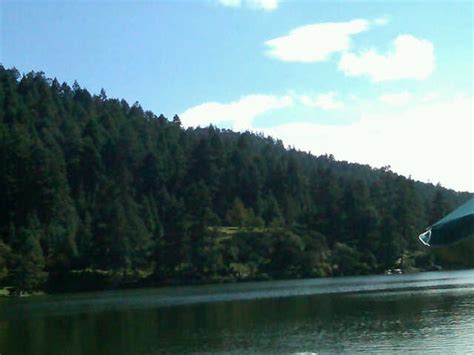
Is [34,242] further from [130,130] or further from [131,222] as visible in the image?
[130,130]

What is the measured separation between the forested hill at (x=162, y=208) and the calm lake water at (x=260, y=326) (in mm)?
36641

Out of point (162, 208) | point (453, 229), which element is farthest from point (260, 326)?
point (162, 208)

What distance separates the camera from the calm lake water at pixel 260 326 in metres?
32.0

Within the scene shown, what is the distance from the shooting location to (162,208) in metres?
136

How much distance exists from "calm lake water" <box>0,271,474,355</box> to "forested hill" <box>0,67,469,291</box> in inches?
1443

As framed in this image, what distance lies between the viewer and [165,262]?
347 feet

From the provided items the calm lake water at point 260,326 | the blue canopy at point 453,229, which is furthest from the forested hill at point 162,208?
the blue canopy at point 453,229

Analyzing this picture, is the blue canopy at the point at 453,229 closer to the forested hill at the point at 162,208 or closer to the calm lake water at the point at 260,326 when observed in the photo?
the calm lake water at the point at 260,326

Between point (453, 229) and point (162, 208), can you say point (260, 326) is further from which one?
point (162, 208)

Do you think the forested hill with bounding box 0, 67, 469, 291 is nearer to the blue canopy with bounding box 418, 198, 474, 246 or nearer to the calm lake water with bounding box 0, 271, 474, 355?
the calm lake water with bounding box 0, 271, 474, 355

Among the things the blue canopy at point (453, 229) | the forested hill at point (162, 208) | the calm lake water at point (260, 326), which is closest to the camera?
the blue canopy at point (453, 229)

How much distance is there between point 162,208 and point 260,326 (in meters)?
96.8

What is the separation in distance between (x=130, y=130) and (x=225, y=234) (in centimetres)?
4605

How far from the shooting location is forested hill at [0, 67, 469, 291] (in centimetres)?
10444
